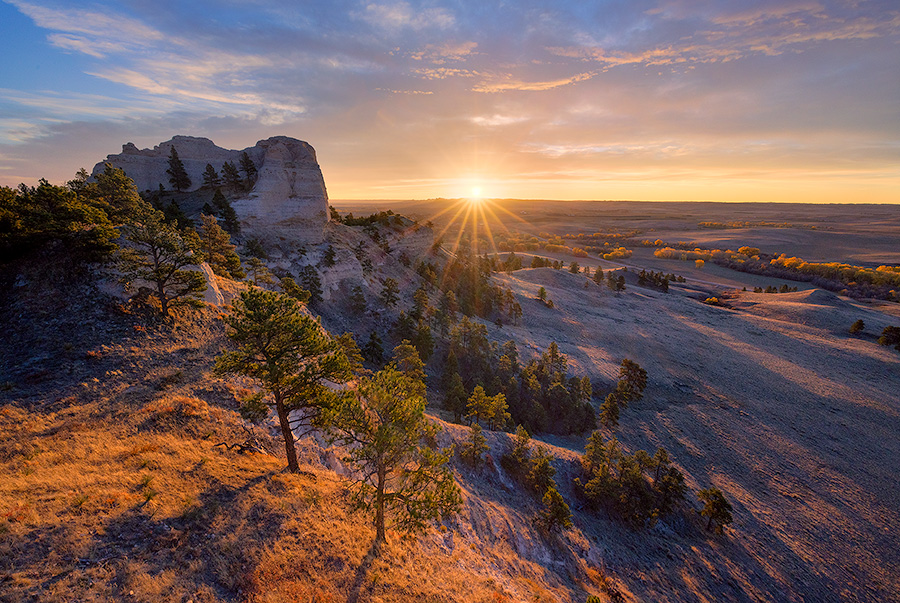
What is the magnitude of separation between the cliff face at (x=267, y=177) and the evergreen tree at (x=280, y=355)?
5426cm

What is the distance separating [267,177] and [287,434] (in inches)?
2530

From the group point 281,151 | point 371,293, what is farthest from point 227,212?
point 371,293

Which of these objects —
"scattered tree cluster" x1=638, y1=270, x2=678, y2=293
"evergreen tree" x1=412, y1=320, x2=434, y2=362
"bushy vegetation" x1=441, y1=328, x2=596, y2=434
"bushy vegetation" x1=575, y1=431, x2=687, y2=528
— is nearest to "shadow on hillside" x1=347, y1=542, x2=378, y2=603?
"bushy vegetation" x1=575, y1=431, x2=687, y2=528

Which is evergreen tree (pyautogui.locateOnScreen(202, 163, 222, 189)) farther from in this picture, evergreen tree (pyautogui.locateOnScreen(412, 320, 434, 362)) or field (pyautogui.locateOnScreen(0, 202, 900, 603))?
evergreen tree (pyautogui.locateOnScreen(412, 320, 434, 362))

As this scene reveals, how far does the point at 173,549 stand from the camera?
42.5 ft

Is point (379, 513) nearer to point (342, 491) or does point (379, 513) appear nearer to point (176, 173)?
point (342, 491)

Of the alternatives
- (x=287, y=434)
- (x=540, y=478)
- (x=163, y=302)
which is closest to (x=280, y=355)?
(x=287, y=434)

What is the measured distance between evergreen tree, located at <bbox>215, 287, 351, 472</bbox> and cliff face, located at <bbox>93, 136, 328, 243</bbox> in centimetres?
5426

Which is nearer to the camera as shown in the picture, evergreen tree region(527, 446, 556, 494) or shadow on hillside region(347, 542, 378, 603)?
shadow on hillside region(347, 542, 378, 603)

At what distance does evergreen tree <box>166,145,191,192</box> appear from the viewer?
2542 inches

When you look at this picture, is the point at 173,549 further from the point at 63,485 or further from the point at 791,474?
the point at 791,474

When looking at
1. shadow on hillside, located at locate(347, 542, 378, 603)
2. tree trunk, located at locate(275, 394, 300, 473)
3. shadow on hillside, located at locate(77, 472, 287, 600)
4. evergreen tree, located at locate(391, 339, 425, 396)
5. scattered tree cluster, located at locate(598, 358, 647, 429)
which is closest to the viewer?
shadow on hillside, located at locate(77, 472, 287, 600)

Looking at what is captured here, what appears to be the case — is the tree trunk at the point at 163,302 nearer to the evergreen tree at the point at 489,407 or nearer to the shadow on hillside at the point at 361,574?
the shadow on hillside at the point at 361,574

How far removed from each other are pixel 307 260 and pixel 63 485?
2090 inches
